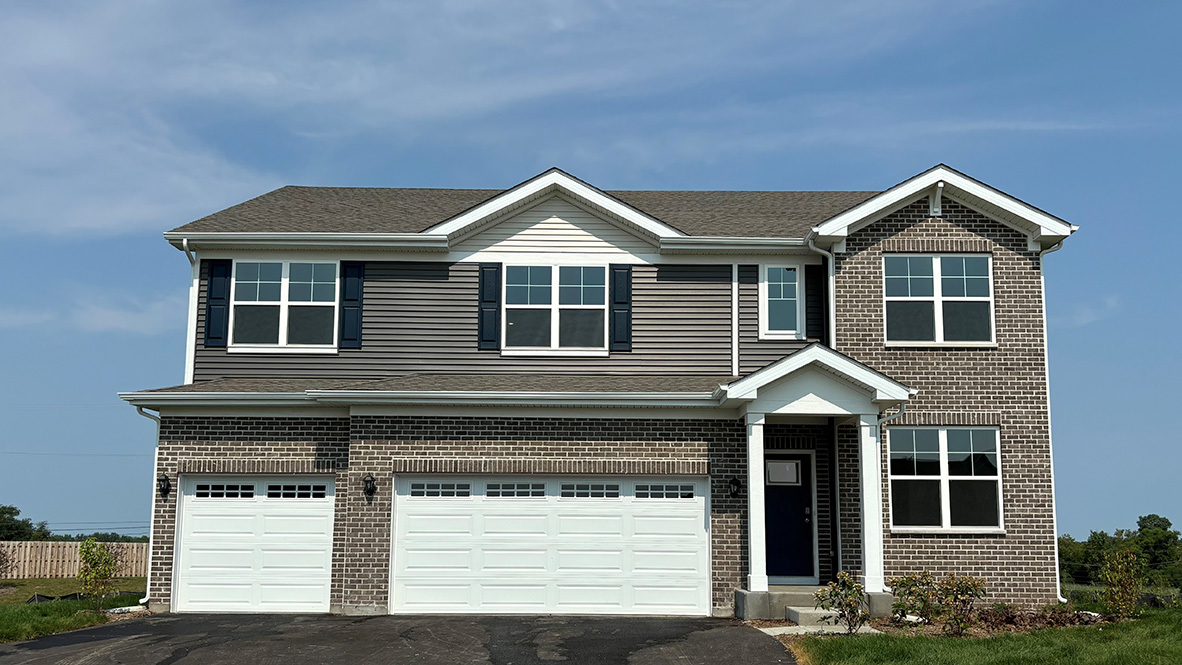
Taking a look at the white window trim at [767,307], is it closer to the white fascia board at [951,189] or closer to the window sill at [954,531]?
the white fascia board at [951,189]

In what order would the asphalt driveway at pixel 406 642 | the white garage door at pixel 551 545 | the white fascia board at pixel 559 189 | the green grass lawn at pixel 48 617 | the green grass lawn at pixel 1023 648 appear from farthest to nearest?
the white fascia board at pixel 559 189 → the white garage door at pixel 551 545 → the green grass lawn at pixel 48 617 → the asphalt driveway at pixel 406 642 → the green grass lawn at pixel 1023 648

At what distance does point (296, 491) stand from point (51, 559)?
61.3 ft

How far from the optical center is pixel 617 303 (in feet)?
58.0

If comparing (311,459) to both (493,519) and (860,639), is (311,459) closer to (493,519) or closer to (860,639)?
(493,519)

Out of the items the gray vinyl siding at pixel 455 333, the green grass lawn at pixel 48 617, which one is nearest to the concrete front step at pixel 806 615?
the gray vinyl siding at pixel 455 333

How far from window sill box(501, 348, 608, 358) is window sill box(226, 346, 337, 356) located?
2.90 meters

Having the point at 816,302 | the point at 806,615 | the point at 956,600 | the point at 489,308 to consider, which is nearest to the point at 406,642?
the point at 806,615

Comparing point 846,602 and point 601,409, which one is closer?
point 846,602

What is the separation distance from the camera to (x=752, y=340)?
1758cm

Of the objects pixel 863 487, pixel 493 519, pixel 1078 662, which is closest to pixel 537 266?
pixel 493 519

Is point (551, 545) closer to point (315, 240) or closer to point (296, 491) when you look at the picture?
point (296, 491)

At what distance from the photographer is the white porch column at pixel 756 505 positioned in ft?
49.0

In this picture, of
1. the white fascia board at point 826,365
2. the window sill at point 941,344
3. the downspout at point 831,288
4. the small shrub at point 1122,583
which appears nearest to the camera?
the small shrub at point 1122,583

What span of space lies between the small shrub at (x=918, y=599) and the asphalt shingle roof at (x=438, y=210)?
6.21m
